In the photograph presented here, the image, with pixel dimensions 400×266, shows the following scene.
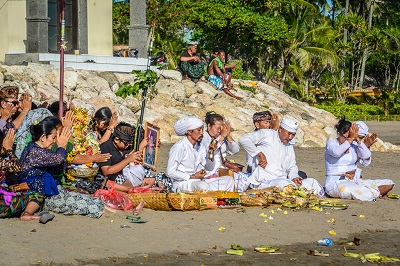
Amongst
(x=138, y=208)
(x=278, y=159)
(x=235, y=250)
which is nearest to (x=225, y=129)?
(x=278, y=159)

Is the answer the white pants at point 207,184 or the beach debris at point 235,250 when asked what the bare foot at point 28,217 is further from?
the white pants at point 207,184

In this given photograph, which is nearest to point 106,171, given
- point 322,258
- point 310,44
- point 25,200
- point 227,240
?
point 25,200

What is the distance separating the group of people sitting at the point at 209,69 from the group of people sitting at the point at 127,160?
10278 millimetres

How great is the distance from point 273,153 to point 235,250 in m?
3.98

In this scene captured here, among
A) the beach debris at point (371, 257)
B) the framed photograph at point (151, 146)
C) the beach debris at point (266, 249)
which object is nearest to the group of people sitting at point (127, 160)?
the framed photograph at point (151, 146)

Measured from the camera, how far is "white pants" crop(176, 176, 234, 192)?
11219 millimetres

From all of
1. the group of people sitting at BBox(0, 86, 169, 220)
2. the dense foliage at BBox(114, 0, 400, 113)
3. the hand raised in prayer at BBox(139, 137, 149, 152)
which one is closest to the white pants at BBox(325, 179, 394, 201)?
the group of people sitting at BBox(0, 86, 169, 220)

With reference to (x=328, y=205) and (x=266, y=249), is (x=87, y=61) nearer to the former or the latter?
(x=328, y=205)

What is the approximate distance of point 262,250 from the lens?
339 inches

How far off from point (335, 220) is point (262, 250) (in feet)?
7.10

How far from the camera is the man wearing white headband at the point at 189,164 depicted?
1128 cm

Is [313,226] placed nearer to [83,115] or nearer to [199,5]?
[83,115]

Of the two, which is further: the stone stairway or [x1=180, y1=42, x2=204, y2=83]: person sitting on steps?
[x1=180, y1=42, x2=204, y2=83]: person sitting on steps

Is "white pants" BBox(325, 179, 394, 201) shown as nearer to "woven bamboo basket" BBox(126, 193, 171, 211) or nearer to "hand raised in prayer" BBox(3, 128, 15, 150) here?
"woven bamboo basket" BBox(126, 193, 171, 211)
